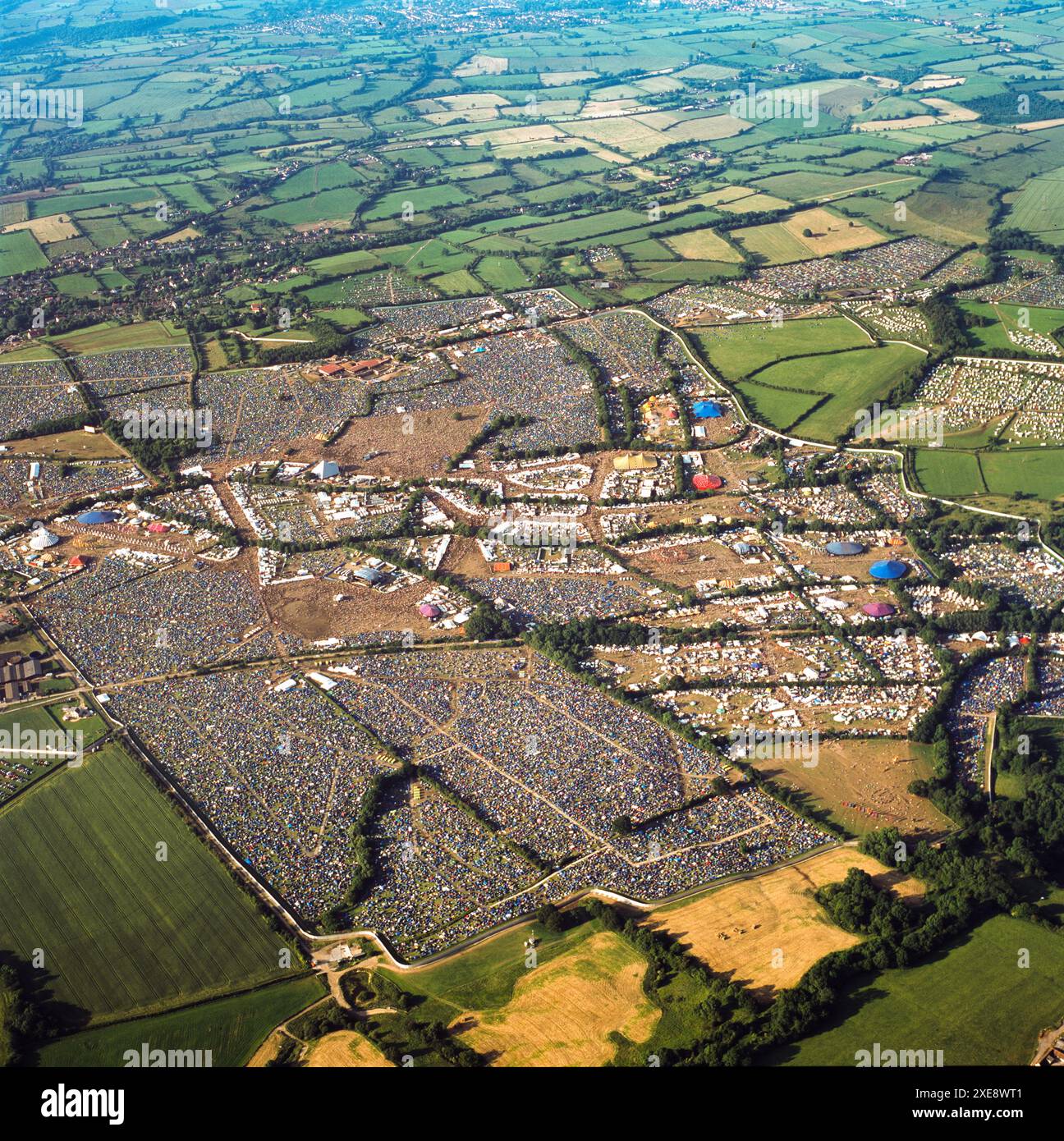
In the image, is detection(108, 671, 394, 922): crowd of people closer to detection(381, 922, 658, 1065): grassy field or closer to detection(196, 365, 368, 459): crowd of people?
detection(381, 922, 658, 1065): grassy field

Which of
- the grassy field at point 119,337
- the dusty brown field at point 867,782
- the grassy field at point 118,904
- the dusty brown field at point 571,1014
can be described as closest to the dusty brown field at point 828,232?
the grassy field at point 119,337

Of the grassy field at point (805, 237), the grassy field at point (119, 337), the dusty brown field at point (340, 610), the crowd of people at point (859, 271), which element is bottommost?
the dusty brown field at point (340, 610)

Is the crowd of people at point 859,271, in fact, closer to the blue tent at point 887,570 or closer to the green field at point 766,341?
the green field at point 766,341

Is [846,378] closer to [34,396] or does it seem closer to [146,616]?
[146,616]

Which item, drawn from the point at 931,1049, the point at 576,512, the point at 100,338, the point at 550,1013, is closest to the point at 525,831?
the point at 550,1013

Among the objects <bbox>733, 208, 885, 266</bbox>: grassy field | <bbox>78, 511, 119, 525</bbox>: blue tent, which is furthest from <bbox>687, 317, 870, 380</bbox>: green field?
<bbox>78, 511, 119, 525</bbox>: blue tent
